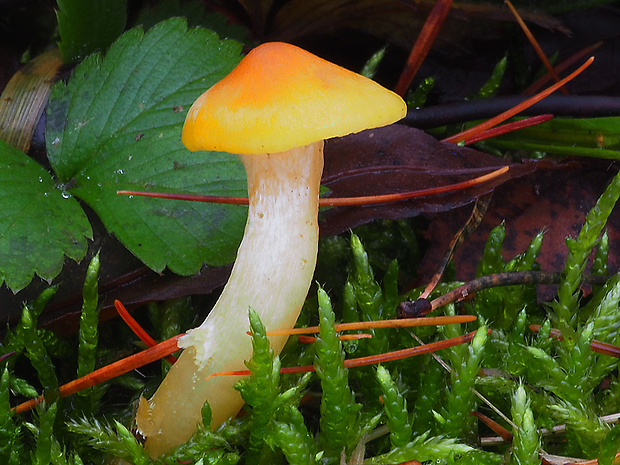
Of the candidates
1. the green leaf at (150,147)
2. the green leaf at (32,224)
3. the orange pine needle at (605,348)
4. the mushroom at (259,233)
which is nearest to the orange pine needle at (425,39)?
the green leaf at (150,147)

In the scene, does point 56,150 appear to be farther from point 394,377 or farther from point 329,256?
point 394,377

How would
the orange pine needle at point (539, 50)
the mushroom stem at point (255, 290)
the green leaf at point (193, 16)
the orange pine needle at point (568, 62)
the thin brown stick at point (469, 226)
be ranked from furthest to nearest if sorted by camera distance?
the orange pine needle at point (568, 62)
the orange pine needle at point (539, 50)
the green leaf at point (193, 16)
the thin brown stick at point (469, 226)
the mushroom stem at point (255, 290)

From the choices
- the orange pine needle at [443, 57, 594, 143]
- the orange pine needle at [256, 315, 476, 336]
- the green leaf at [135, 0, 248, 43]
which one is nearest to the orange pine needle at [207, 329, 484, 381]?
the orange pine needle at [256, 315, 476, 336]

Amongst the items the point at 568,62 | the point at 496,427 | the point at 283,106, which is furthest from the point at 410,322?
the point at 568,62

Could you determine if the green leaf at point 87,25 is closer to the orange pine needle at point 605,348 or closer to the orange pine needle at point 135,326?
the orange pine needle at point 135,326

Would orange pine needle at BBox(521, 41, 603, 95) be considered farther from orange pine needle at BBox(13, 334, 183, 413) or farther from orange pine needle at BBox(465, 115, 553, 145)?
orange pine needle at BBox(13, 334, 183, 413)

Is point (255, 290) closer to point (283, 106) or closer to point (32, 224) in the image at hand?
point (283, 106)

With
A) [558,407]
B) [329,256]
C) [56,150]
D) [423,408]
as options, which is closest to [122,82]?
[56,150]
